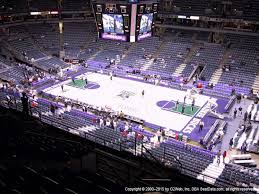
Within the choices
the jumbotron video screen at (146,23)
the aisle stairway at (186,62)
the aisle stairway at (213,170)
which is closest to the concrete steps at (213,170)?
the aisle stairway at (213,170)

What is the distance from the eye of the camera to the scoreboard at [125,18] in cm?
2188

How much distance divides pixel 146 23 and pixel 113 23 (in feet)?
8.09

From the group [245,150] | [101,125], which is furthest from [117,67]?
[245,150]

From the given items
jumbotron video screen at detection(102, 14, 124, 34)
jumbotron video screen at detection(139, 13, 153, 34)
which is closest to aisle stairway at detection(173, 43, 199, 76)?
jumbotron video screen at detection(139, 13, 153, 34)

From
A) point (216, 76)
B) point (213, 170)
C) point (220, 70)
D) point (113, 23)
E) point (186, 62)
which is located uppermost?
point (113, 23)

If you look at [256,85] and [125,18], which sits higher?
[125,18]

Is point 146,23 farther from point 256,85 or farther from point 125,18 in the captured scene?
point 256,85

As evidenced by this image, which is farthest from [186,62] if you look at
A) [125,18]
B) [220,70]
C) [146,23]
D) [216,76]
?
[125,18]

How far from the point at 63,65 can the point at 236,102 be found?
907 inches

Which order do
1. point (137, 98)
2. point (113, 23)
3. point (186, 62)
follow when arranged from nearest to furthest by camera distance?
point (113, 23)
point (137, 98)
point (186, 62)

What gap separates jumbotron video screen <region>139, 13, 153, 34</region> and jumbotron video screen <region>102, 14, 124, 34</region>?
1.50m

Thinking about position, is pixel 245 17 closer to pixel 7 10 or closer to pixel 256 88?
pixel 256 88

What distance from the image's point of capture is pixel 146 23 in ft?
76.6

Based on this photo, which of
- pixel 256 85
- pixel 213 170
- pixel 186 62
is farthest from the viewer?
pixel 186 62
